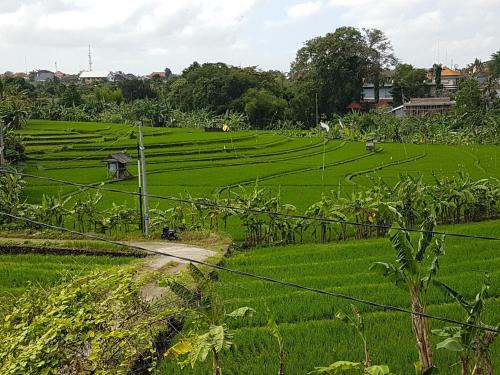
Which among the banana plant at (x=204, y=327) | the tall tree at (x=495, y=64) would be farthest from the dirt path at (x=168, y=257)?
the tall tree at (x=495, y=64)

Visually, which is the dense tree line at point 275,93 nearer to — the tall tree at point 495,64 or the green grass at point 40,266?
the tall tree at point 495,64

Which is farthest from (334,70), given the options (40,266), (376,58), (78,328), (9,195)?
(78,328)

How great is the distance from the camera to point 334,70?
182ft

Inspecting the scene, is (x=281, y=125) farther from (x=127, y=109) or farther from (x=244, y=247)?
(x=244, y=247)

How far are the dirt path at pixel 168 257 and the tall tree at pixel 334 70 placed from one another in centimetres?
4447

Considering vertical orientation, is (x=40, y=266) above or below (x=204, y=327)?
below

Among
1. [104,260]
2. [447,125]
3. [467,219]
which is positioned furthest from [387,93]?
[104,260]

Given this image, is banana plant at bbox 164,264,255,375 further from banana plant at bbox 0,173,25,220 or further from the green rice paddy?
banana plant at bbox 0,173,25,220

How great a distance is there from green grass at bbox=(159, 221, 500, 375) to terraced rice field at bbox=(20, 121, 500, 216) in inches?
248

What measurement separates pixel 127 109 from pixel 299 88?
1738 cm

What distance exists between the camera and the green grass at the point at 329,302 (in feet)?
21.6

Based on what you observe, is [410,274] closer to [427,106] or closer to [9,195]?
[9,195]

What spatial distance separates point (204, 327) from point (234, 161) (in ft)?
83.5

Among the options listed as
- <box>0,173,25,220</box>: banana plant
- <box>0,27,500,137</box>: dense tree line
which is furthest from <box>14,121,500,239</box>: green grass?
<box>0,27,500,137</box>: dense tree line
